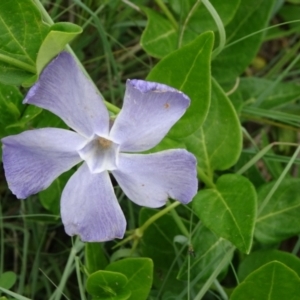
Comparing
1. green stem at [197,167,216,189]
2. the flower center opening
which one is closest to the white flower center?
the flower center opening

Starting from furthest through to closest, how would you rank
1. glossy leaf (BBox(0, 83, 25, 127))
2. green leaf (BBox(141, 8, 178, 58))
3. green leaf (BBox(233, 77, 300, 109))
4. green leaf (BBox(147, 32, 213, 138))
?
green leaf (BBox(233, 77, 300, 109)), green leaf (BBox(141, 8, 178, 58)), glossy leaf (BBox(0, 83, 25, 127)), green leaf (BBox(147, 32, 213, 138))

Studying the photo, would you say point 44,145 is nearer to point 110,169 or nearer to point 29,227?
point 110,169

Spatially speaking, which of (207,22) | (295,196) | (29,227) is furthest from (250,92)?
(29,227)

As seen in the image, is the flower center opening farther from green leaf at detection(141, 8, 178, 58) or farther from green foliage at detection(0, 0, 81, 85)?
green leaf at detection(141, 8, 178, 58)

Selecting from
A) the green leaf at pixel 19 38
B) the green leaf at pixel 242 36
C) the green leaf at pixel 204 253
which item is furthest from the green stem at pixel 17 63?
the green leaf at pixel 242 36

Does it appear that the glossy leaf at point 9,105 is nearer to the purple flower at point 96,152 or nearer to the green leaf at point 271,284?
the purple flower at point 96,152

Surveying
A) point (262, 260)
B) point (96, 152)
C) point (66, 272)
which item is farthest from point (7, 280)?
point (262, 260)
